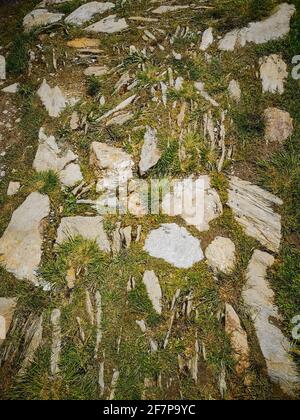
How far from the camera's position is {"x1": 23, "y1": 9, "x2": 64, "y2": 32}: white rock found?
6609 millimetres

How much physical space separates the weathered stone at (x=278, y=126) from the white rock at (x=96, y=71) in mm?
2725

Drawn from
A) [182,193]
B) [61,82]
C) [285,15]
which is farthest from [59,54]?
[285,15]

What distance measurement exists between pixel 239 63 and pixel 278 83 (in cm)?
73

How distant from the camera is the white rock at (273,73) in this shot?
5516mm

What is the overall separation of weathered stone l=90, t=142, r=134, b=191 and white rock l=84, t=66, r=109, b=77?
1.48 m

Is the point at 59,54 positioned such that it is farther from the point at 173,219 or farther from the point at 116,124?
the point at 173,219

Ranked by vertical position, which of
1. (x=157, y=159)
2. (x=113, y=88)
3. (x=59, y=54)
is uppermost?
(x=59, y=54)

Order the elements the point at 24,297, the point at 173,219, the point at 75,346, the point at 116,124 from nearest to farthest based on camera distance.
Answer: the point at 75,346, the point at 24,297, the point at 173,219, the point at 116,124

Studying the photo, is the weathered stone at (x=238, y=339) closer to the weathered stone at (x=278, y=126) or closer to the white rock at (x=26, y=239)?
the white rock at (x=26, y=239)

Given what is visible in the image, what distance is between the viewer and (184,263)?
4320mm

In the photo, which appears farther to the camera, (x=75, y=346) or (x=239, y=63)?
(x=239, y=63)

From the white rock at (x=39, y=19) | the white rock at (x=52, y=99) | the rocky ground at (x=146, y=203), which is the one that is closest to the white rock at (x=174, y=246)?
the rocky ground at (x=146, y=203)

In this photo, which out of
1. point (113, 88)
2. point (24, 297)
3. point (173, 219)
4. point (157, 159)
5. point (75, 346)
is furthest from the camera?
point (113, 88)

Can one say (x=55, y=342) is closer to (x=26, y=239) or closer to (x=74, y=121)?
(x=26, y=239)
